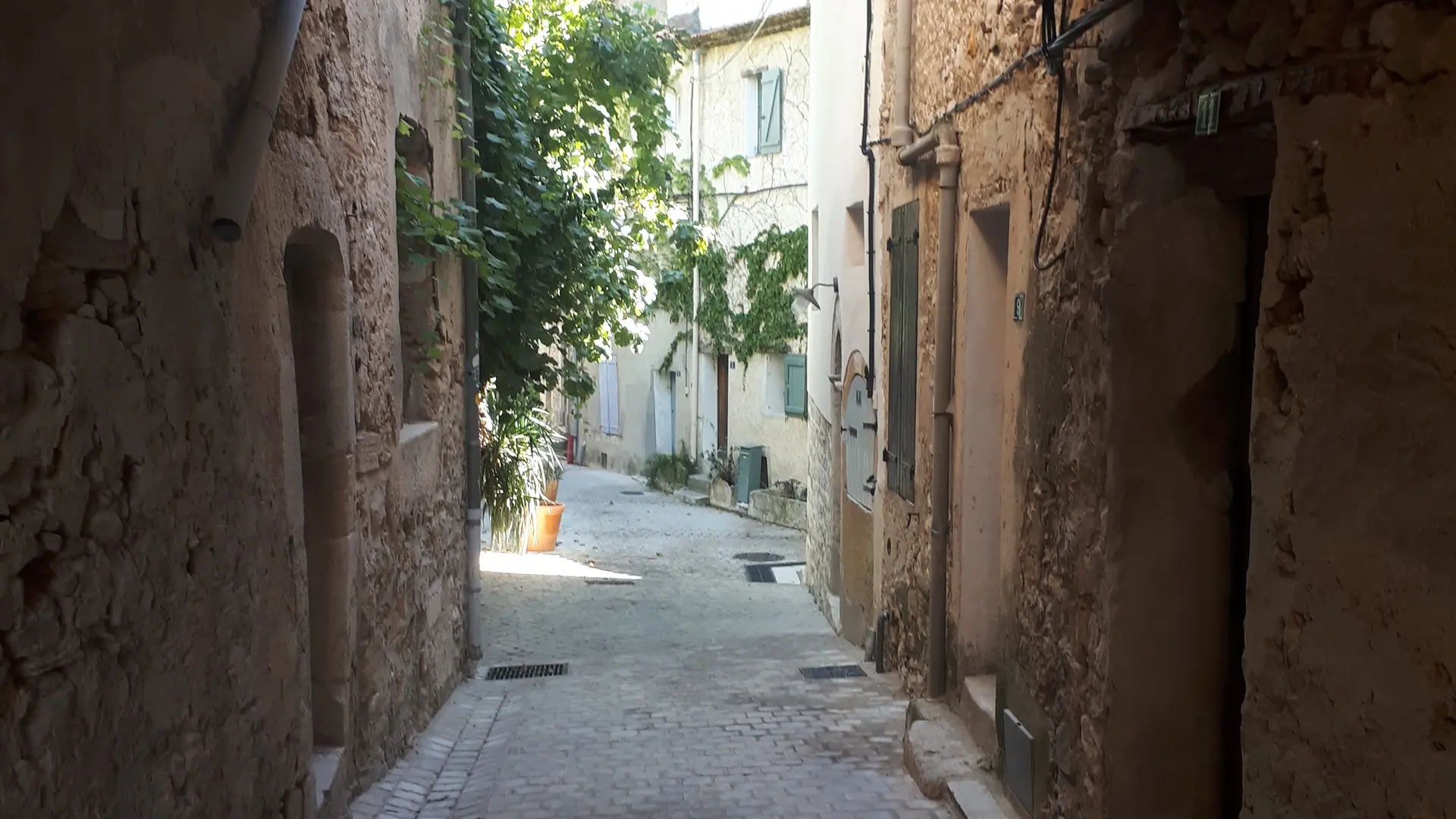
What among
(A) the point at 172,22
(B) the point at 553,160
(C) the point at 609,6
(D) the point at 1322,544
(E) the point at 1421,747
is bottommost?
(E) the point at 1421,747

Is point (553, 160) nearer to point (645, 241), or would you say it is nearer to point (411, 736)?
point (645, 241)

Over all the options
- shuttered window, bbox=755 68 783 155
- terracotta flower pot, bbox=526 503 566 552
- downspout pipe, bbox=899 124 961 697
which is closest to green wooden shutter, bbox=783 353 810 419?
shuttered window, bbox=755 68 783 155

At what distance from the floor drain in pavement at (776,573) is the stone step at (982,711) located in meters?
7.49

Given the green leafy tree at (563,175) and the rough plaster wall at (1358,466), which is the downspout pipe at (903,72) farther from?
the rough plaster wall at (1358,466)

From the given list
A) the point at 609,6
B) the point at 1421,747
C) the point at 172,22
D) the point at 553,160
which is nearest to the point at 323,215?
the point at 172,22

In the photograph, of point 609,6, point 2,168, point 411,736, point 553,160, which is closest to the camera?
point 2,168

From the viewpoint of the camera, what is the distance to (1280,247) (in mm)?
2350

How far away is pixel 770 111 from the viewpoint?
705 inches

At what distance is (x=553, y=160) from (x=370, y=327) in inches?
185

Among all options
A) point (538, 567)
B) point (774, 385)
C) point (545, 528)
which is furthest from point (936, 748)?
point (774, 385)

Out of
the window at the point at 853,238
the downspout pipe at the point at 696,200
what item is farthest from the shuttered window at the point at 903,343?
the downspout pipe at the point at 696,200

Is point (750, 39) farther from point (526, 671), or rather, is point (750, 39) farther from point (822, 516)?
point (526, 671)

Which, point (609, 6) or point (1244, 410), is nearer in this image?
point (1244, 410)

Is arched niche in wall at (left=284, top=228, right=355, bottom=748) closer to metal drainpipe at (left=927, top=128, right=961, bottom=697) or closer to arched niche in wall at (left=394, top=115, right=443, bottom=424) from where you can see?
arched niche in wall at (left=394, top=115, right=443, bottom=424)
